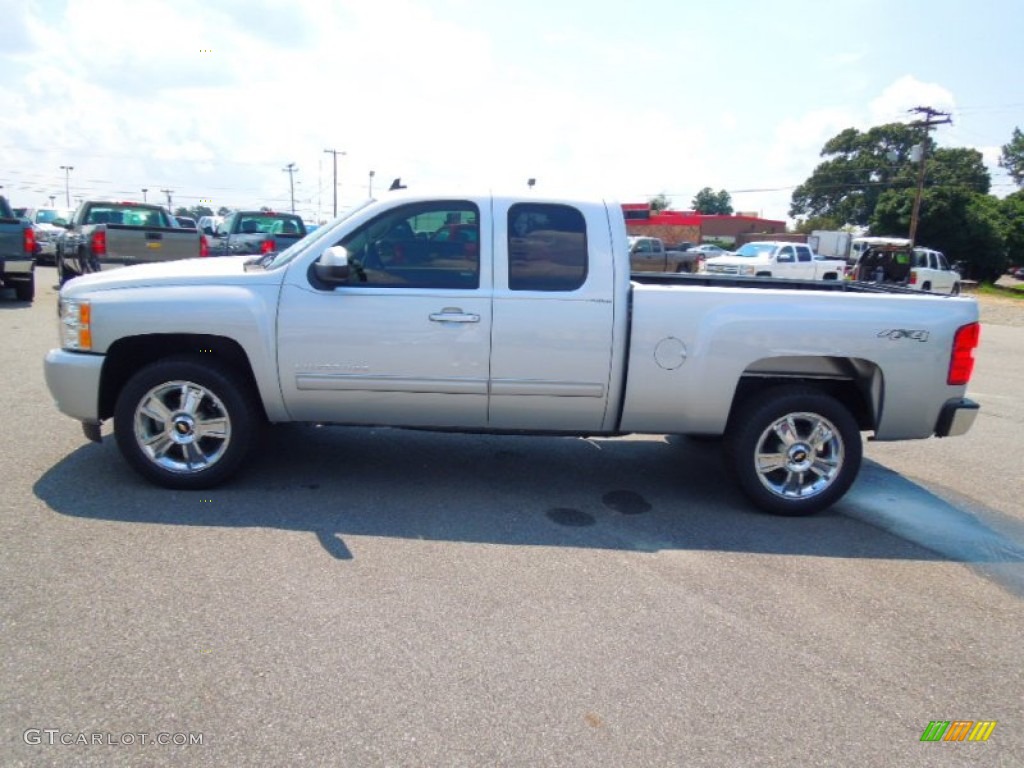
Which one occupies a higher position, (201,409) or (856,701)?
(201,409)

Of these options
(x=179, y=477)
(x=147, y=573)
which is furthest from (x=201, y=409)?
(x=147, y=573)

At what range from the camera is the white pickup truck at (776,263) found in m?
25.7

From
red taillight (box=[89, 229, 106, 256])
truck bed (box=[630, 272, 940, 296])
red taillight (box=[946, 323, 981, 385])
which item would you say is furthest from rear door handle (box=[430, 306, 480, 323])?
red taillight (box=[89, 229, 106, 256])

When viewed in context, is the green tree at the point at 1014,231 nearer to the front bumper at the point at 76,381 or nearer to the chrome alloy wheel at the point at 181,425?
the chrome alloy wheel at the point at 181,425

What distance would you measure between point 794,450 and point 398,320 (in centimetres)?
271

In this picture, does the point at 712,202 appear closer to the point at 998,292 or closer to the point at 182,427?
the point at 998,292

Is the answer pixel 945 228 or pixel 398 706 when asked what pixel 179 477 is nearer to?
pixel 398 706

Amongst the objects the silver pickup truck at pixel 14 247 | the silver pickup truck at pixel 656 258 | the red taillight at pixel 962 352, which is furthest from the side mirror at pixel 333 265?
the silver pickup truck at pixel 656 258

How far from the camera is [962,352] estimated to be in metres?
4.68

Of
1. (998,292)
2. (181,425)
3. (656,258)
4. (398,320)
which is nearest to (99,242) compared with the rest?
(181,425)

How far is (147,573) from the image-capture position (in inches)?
143

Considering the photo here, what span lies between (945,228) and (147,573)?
53.4 meters

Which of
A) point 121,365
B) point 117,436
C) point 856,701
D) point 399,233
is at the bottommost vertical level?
point 856,701

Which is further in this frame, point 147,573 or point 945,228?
point 945,228
